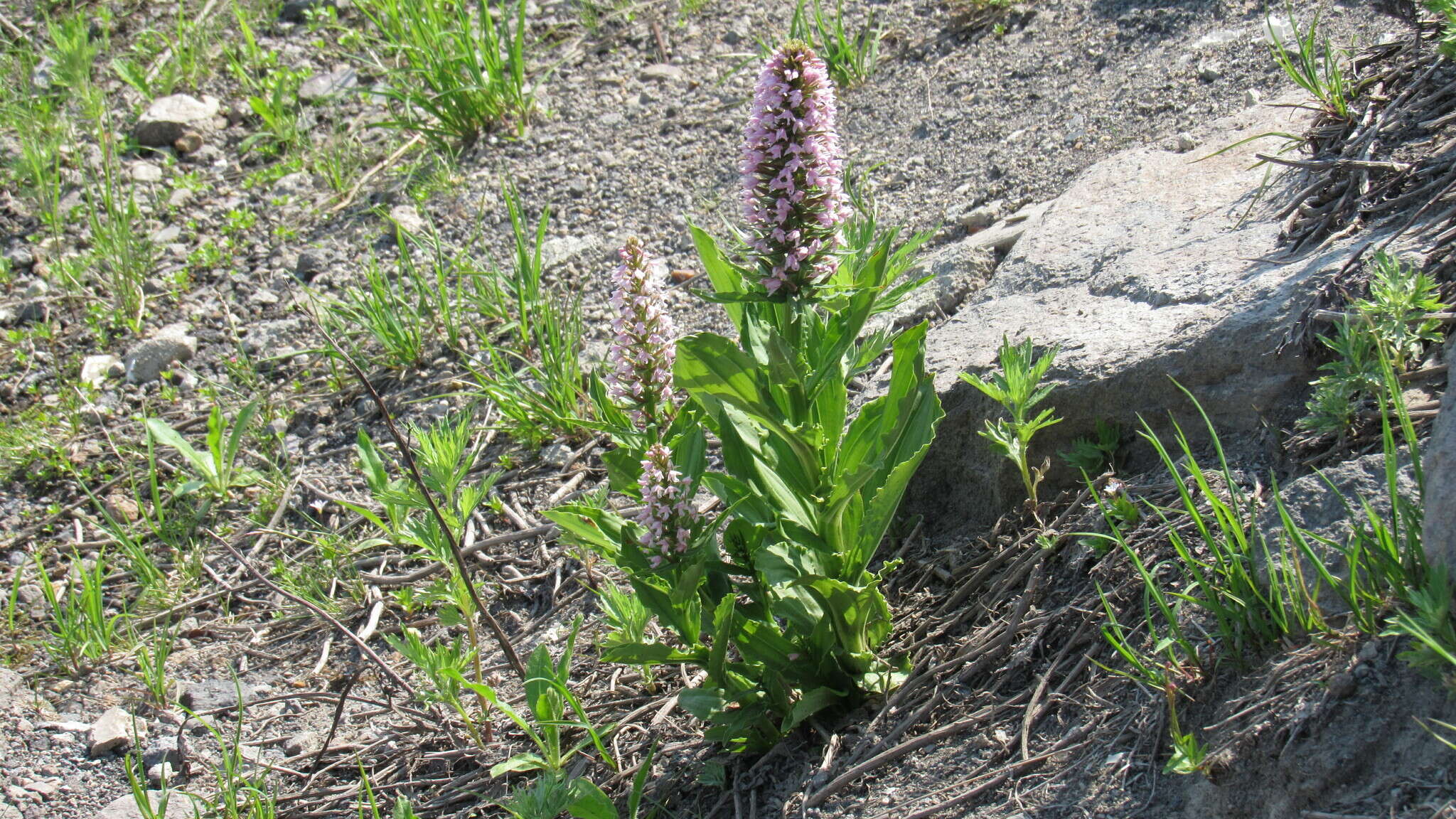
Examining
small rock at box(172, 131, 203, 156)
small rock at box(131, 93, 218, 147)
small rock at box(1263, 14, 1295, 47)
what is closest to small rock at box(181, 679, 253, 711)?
small rock at box(172, 131, 203, 156)

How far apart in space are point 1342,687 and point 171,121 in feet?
19.5

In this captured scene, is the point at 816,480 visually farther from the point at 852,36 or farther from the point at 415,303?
the point at 852,36

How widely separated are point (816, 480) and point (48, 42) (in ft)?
20.5

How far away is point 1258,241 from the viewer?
3137mm

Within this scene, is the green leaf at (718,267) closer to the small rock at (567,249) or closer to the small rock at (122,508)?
the small rock at (567,249)

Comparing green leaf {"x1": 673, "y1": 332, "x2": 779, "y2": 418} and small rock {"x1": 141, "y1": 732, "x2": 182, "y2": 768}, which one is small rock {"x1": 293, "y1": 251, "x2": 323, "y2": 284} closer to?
small rock {"x1": 141, "y1": 732, "x2": 182, "y2": 768}

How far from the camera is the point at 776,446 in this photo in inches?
103

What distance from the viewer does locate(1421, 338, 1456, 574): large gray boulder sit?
1.87 metres

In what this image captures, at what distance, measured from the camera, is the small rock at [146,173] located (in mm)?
5645

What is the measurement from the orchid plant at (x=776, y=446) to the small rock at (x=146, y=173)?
417cm

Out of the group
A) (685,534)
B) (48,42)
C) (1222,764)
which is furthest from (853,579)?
(48,42)

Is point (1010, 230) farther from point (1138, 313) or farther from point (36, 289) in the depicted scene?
point (36, 289)

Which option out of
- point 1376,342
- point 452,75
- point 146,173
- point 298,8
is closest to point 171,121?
point 146,173

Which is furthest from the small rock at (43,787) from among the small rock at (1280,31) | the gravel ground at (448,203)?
the small rock at (1280,31)
